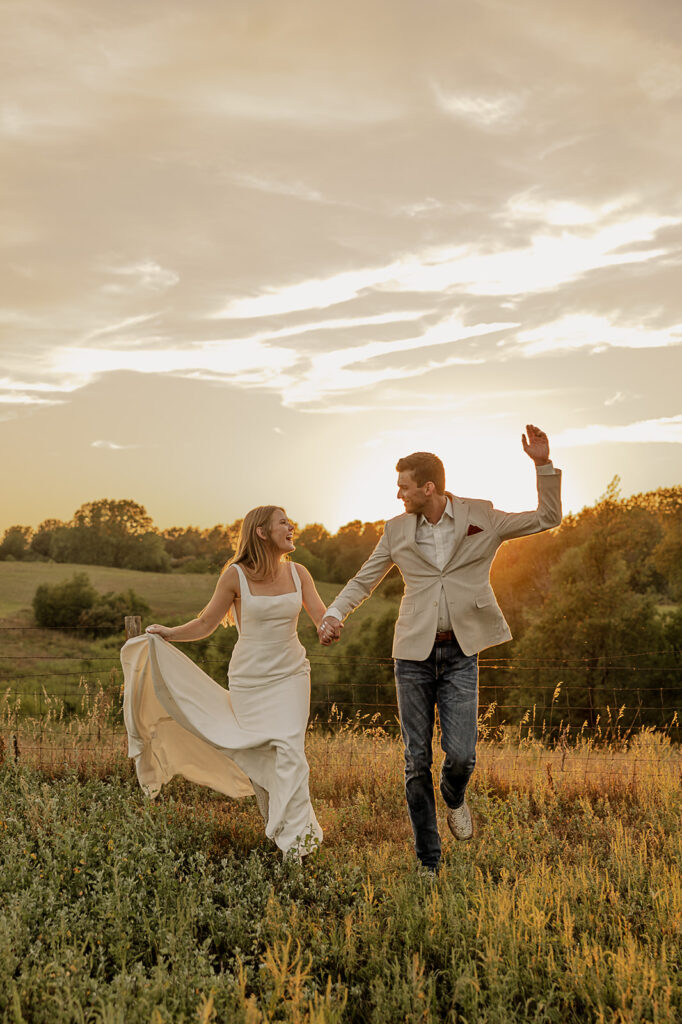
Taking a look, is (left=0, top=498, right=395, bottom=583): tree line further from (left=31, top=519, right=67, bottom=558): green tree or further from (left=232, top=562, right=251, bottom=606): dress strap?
(left=232, top=562, right=251, bottom=606): dress strap

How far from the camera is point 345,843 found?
640cm

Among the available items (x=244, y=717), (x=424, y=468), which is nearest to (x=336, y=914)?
(x=244, y=717)

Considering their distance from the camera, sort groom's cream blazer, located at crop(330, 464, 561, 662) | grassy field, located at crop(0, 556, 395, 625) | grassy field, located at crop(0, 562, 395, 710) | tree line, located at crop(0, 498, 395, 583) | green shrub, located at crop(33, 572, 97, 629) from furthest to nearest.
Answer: tree line, located at crop(0, 498, 395, 583), green shrub, located at crop(33, 572, 97, 629), grassy field, located at crop(0, 556, 395, 625), grassy field, located at crop(0, 562, 395, 710), groom's cream blazer, located at crop(330, 464, 561, 662)

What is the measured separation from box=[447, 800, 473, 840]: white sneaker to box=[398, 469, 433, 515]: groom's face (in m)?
2.13

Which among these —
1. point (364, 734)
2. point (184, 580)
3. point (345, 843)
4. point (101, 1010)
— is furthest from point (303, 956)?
point (184, 580)

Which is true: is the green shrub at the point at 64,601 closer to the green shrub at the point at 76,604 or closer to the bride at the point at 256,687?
the green shrub at the point at 76,604

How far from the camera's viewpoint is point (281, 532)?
6.46m

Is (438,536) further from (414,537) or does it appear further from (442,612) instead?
(442,612)

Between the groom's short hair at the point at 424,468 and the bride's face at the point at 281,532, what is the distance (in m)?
1.02

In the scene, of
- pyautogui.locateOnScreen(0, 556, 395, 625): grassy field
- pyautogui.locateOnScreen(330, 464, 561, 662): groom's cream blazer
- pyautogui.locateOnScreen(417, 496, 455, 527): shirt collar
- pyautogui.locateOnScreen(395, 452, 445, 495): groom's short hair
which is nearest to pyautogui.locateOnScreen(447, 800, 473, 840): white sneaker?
pyautogui.locateOnScreen(330, 464, 561, 662): groom's cream blazer

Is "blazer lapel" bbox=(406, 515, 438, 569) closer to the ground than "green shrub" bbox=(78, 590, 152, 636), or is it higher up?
higher up

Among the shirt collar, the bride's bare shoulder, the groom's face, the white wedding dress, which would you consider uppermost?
the groom's face

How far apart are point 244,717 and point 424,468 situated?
2239 millimetres

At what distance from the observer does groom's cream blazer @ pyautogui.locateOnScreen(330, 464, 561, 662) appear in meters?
5.69
